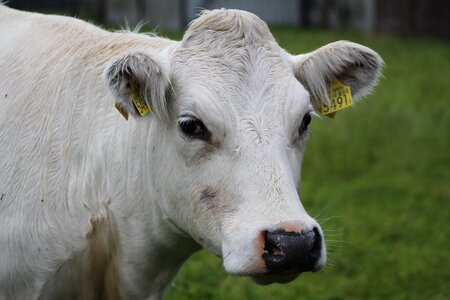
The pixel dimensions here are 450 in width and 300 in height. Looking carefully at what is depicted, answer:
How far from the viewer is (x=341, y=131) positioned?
38.2 feet

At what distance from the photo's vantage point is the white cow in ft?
13.3

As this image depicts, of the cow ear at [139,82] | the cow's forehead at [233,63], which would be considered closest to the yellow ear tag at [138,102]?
the cow ear at [139,82]

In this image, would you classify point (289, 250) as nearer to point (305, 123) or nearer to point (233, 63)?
point (305, 123)

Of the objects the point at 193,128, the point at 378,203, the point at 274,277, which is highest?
the point at 193,128

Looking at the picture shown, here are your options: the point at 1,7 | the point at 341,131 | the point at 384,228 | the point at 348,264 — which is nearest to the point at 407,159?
the point at 341,131

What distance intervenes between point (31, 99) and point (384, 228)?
181 inches

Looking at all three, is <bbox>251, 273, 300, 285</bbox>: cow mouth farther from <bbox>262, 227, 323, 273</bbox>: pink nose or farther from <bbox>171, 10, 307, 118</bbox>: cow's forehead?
<bbox>171, 10, 307, 118</bbox>: cow's forehead

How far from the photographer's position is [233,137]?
13.6 feet

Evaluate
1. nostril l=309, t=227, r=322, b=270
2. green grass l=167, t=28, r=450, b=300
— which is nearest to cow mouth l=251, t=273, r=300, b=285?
nostril l=309, t=227, r=322, b=270

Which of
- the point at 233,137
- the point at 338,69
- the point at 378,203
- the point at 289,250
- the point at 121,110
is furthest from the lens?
the point at 378,203

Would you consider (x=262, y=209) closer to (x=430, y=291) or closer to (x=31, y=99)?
(x=31, y=99)

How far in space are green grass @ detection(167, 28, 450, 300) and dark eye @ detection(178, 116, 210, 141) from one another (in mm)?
784

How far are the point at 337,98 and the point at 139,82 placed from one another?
3.55 feet

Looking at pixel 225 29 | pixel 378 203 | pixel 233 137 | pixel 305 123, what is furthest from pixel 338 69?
pixel 378 203
